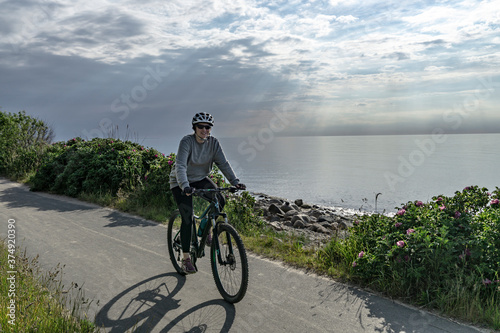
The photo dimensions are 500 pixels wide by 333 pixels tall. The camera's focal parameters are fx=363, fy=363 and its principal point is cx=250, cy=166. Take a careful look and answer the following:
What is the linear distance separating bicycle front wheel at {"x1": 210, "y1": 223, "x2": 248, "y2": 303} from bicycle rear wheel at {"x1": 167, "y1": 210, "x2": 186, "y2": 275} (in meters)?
0.87

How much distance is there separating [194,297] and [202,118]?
7.54ft

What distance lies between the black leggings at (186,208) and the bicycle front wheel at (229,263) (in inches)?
21.8

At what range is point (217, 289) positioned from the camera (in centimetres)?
485

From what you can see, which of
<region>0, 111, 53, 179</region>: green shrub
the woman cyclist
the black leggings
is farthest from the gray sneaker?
<region>0, 111, 53, 179</region>: green shrub

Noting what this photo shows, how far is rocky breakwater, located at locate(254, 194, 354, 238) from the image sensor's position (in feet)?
37.4

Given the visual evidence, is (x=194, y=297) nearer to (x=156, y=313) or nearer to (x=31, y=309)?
(x=156, y=313)

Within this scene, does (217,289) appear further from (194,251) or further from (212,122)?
(212,122)

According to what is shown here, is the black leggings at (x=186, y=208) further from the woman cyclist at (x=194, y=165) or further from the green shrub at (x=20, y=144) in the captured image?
the green shrub at (x=20, y=144)

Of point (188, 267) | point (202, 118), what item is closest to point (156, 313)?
point (188, 267)

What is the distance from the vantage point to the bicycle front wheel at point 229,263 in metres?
4.18

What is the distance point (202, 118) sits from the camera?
15.5 ft

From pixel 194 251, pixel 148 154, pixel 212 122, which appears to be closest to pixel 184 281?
pixel 194 251

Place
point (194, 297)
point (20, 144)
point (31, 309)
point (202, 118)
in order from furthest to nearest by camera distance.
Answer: point (20, 144) < point (202, 118) < point (194, 297) < point (31, 309)

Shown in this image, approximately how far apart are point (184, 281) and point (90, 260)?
188 centimetres
